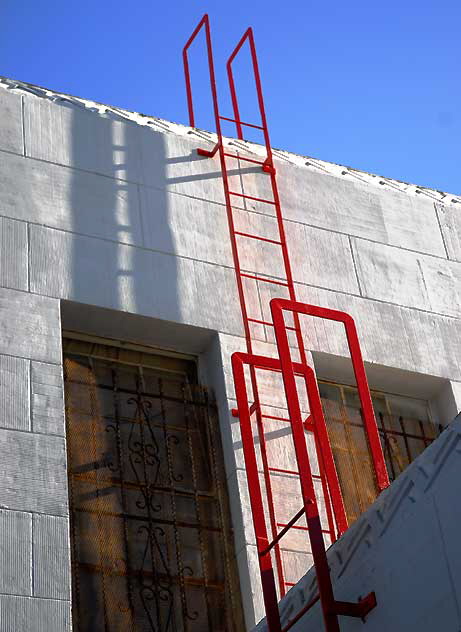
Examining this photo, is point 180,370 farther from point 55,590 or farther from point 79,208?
point 55,590

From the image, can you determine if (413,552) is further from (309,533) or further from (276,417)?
(276,417)

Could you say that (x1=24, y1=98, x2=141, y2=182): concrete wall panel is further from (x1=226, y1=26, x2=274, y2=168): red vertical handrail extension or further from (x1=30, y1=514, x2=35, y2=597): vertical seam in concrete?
(x1=30, y1=514, x2=35, y2=597): vertical seam in concrete

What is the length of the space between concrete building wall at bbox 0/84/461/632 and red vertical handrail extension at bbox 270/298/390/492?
131 cm

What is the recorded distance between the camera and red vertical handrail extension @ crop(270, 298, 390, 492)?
8602mm

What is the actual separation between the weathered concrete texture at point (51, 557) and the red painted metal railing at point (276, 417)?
147cm

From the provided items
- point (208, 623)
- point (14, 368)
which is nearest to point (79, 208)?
point (14, 368)

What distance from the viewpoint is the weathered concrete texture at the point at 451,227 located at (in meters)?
13.9

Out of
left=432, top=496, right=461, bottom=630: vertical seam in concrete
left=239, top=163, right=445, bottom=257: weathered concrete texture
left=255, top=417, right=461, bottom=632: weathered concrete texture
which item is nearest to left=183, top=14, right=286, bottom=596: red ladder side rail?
left=239, top=163, right=445, bottom=257: weathered concrete texture

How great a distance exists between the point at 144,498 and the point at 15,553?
147cm

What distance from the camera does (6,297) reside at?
1063cm

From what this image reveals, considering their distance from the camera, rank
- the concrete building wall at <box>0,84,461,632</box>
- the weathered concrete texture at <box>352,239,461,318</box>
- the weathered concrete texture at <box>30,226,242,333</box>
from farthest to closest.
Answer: the weathered concrete texture at <box>352,239,461,318</box> < the weathered concrete texture at <box>30,226,242,333</box> < the concrete building wall at <box>0,84,461,632</box>

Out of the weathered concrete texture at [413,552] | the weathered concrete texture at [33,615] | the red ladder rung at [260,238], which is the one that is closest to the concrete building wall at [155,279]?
the weathered concrete texture at [33,615]

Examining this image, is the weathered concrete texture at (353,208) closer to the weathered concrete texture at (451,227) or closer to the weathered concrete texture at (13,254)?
the weathered concrete texture at (451,227)

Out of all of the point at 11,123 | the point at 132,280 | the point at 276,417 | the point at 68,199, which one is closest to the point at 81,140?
the point at 11,123
